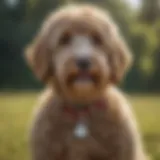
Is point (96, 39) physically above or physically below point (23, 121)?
below

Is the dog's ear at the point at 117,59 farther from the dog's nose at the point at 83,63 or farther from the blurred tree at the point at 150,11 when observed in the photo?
the blurred tree at the point at 150,11

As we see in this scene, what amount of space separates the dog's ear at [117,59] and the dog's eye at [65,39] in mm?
188

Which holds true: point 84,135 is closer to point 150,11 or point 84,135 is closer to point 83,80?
point 83,80

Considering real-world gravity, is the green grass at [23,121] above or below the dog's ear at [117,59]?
above

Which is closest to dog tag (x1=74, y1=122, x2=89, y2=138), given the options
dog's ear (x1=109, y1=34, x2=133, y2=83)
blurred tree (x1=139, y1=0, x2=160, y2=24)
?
dog's ear (x1=109, y1=34, x2=133, y2=83)

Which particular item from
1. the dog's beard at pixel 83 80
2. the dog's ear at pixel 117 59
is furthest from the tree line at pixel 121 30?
the dog's beard at pixel 83 80

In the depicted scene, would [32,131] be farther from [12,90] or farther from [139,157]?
[12,90]

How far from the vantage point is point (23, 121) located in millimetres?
3301

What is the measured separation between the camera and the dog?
2.30 metres

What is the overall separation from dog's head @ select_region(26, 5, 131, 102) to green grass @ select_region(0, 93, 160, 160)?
2.74ft

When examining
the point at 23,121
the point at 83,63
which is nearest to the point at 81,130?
the point at 83,63

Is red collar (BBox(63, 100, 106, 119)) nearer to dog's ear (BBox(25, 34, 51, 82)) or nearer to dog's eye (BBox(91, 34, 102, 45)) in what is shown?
dog's ear (BBox(25, 34, 51, 82))

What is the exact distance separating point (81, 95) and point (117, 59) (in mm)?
221

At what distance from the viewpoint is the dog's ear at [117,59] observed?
2344mm
